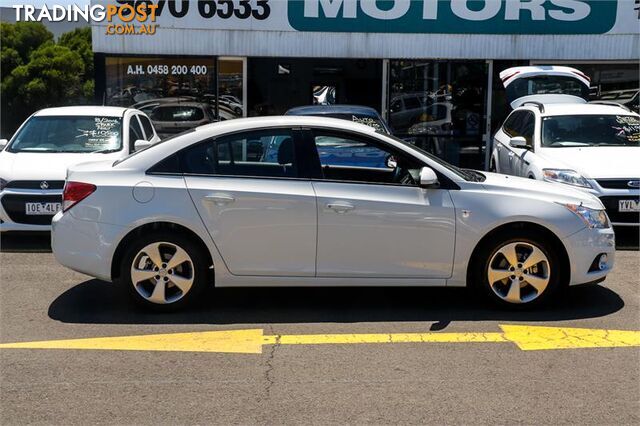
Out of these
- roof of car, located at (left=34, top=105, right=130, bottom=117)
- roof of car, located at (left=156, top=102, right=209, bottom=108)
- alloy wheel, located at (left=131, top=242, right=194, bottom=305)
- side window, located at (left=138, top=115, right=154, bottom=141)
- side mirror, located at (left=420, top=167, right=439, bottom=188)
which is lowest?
alloy wheel, located at (left=131, top=242, right=194, bottom=305)

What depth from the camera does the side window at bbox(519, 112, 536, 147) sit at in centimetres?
948

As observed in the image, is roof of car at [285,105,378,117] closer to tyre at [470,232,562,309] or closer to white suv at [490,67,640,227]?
white suv at [490,67,640,227]

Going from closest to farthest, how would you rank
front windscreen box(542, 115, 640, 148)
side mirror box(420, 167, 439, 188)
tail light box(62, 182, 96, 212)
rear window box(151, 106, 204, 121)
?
side mirror box(420, 167, 439, 188) < tail light box(62, 182, 96, 212) < front windscreen box(542, 115, 640, 148) < rear window box(151, 106, 204, 121)

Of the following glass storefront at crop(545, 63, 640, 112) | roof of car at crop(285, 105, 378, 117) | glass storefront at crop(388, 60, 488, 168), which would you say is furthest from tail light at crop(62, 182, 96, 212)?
glass storefront at crop(545, 63, 640, 112)

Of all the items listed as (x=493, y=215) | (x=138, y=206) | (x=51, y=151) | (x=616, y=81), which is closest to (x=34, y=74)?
(x=51, y=151)

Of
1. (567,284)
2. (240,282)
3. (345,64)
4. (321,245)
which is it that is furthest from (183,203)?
(345,64)

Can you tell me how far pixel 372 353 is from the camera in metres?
4.82

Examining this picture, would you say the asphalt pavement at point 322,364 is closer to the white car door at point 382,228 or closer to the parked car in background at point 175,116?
the white car door at point 382,228

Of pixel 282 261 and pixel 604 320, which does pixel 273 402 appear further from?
pixel 604 320

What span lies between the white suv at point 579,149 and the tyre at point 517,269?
8.92 ft

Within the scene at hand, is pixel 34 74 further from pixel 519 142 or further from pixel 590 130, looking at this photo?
pixel 590 130

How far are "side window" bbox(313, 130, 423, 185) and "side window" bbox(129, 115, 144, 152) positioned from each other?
4.24 m

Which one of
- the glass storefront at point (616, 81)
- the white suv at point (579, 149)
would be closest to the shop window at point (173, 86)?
the white suv at point (579, 149)

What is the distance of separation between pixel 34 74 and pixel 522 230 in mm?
19614
